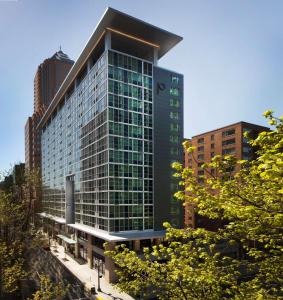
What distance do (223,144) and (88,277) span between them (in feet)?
149

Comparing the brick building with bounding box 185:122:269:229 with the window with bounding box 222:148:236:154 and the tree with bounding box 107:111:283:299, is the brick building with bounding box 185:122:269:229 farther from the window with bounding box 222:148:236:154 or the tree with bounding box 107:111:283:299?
the tree with bounding box 107:111:283:299

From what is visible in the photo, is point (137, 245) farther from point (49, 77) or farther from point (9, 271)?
point (49, 77)

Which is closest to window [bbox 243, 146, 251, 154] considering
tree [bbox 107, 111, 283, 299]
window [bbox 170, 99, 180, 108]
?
window [bbox 170, 99, 180, 108]

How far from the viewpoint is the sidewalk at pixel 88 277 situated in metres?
35.1

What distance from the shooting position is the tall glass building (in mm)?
43938

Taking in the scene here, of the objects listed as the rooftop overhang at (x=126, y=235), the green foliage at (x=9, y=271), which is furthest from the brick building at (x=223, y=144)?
the green foliage at (x=9, y=271)

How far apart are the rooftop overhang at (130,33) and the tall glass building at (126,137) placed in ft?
0.58

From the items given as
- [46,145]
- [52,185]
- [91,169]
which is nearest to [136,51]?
[91,169]

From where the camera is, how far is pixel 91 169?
51.6 m

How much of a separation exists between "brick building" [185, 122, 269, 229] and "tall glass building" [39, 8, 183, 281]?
14984 millimetres

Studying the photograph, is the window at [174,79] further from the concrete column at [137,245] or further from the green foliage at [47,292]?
the green foliage at [47,292]

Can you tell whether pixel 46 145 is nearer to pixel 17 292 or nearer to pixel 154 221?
pixel 154 221

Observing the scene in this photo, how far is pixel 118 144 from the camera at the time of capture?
44594 mm

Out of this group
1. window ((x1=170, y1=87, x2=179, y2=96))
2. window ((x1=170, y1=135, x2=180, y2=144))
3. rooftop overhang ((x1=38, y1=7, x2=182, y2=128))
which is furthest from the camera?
window ((x1=170, y1=87, x2=179, y2=96))
